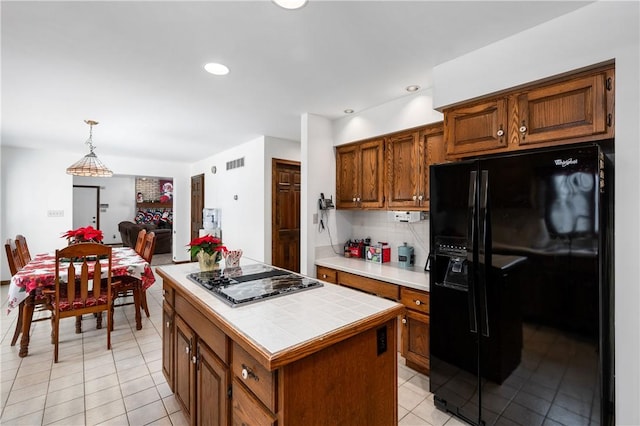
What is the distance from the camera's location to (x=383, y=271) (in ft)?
9.34

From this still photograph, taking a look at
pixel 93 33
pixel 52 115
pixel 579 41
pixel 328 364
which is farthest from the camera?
pixel 52 115

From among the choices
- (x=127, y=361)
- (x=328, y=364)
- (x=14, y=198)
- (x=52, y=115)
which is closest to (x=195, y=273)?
(x=328, y=364)

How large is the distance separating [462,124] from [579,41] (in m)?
0.74

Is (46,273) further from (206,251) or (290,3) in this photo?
(290,3)

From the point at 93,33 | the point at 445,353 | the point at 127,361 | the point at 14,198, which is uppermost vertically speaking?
the point at 93,33

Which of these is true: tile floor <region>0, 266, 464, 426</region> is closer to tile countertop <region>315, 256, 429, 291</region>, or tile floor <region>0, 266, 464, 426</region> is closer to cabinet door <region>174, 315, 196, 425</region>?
cabinet door <region>174, 315, 196, 425</region>

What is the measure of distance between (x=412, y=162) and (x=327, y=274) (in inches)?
58.0

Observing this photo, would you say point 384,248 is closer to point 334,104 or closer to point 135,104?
point 334,104

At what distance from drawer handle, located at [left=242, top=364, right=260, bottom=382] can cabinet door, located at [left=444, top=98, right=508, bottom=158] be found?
1.97 meters

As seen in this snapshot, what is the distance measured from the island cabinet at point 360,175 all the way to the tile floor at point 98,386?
1.64 metres

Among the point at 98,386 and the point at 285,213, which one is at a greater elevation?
the point at 285,213

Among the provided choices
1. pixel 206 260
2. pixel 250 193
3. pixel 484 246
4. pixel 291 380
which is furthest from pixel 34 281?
pixel 484 246

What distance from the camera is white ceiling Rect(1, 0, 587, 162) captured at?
5.47ft

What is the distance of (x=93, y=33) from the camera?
1860 mm
